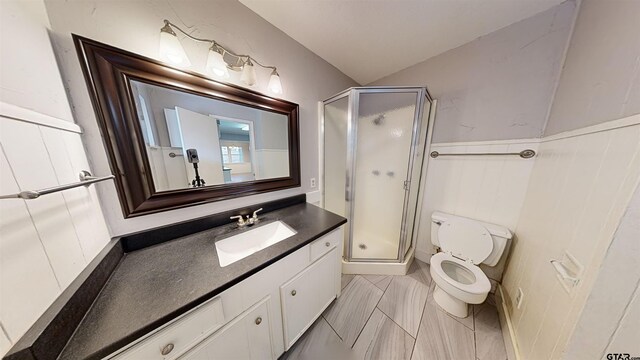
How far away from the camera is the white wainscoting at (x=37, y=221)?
39 centimetres

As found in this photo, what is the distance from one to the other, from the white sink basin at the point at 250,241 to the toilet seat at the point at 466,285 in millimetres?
1196

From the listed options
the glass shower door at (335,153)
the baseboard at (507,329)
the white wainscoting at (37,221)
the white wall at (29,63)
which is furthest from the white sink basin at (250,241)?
the baseboard at (507,329)

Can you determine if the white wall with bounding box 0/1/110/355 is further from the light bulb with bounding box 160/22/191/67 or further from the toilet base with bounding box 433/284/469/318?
the toilet base with bounding box 433/284/469/318

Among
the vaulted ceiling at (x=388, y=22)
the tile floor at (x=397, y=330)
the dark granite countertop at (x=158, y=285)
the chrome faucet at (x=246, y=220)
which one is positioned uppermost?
the vaulted ceiling at (x=388, y=22)

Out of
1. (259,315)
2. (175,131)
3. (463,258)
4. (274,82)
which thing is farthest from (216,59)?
(463,258)

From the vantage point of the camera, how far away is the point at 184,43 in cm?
88

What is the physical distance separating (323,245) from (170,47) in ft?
4.36

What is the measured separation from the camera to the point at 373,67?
173 centimetres

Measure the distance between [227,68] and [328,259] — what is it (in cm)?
140

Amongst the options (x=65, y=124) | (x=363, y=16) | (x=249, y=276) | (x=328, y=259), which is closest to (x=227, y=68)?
(x=65, y=124)

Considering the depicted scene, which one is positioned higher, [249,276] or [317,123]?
[317,123]

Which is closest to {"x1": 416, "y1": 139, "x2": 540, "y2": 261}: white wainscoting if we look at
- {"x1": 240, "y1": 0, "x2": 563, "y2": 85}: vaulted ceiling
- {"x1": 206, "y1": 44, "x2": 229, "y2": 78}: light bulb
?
{"x1": 240, "y1": 0, "x2": 563, "y2": 85}: vaulted ceiling

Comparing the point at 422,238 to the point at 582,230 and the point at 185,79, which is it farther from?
the point at 185,79

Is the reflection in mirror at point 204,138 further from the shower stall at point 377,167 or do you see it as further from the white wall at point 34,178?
the shower stall at point 377,167
